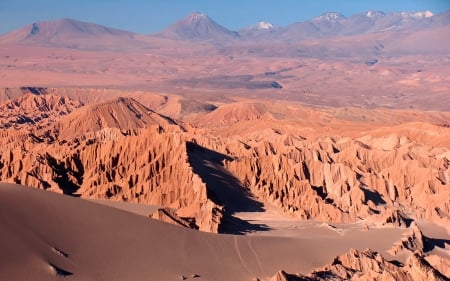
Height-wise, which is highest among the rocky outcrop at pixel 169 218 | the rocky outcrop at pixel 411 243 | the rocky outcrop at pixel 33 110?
the rocky outcrop at pixel 169 218

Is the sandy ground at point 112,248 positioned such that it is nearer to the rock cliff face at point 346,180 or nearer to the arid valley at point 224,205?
the arid valley at point 224,205

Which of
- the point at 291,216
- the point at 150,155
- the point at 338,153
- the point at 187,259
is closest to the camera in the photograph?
the point at 187,259

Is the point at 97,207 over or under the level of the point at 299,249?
over

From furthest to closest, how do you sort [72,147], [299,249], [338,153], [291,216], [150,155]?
[338,153] < [72,147] < [150,155] < [291,216] < [299,249]

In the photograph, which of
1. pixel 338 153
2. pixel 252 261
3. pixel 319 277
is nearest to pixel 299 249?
pixel 252 261

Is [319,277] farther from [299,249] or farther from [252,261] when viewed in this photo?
[299,249]

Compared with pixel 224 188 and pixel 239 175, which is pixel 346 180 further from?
pixel 224 188

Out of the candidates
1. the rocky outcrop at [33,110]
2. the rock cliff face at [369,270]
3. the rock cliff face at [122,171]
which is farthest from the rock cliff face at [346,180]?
the rocky outcrop at [33,110]
